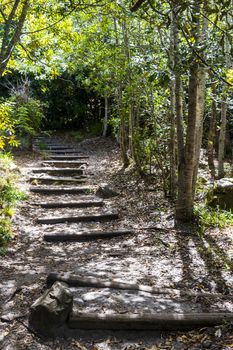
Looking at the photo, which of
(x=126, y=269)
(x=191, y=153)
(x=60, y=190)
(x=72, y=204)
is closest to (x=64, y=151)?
(x=60, y=190)

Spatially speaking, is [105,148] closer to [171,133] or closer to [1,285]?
[171,133]

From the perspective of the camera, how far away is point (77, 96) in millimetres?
18609

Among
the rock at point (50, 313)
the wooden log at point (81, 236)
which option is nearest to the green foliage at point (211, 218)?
the wooden log at point (81, 236)

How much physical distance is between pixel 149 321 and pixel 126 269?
54.0 inches

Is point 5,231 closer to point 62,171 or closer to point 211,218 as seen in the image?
point 211,218

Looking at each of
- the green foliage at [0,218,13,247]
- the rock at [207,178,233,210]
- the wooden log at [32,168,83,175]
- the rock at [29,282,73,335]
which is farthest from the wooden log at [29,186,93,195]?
the rock at [29,282,73,335]

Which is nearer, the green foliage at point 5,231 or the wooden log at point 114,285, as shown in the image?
the wooden log at point 114,285

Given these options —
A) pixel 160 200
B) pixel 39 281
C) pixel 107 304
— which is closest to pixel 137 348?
pixel 107 304

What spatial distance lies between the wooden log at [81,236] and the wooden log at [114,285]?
1.83m

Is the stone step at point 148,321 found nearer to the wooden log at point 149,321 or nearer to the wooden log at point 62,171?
the wooden log at point 149,321

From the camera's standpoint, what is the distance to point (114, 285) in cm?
391

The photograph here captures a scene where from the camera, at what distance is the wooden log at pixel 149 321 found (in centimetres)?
325

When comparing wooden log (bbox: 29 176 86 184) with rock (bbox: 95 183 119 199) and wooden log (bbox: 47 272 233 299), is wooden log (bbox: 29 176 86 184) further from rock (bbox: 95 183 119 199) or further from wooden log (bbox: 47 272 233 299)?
wooden log (bbox: 47 272 233 299)

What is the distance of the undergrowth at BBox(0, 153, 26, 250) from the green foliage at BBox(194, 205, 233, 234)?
9.87 feet
